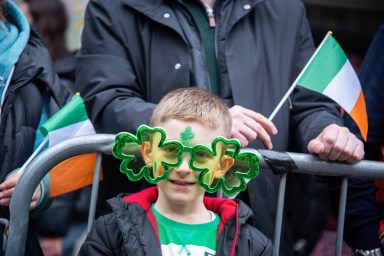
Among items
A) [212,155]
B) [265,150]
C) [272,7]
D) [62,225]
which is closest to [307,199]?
[62,225]

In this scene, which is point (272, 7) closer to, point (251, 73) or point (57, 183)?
point (251, 73)

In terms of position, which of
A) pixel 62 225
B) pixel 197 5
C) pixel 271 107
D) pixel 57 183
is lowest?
pixel 62 225

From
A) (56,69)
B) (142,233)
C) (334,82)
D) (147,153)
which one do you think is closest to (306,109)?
(334,82)

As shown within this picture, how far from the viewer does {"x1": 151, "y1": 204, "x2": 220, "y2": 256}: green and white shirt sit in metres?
3.60

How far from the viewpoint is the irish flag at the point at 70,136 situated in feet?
14.0

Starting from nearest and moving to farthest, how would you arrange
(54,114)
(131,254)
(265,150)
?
1. (131,254)
2. (265,150)
3. (54,114)

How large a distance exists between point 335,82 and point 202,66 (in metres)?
0.59

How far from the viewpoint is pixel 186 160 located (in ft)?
11.8

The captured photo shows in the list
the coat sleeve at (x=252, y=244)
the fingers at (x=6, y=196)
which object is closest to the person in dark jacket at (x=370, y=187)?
the coat sleeve at (x=252, y=244)

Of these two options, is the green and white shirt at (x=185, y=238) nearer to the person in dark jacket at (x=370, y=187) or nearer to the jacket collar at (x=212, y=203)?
the jacket collar at (x=212, y=203)

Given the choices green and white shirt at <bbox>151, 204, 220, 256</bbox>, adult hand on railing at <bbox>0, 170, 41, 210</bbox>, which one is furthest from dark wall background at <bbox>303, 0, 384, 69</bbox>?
green and white shirt at <bbox>151, 204, 220, 256</bbox>

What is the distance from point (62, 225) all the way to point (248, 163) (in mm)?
2821

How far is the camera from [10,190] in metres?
4.18

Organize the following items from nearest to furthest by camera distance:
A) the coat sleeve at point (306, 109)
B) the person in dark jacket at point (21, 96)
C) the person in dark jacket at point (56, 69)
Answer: the person in dark jacket at point (21, 96) → the coat sleeve at point (306, 109) → the person in dark jacket at point (56, 69)
